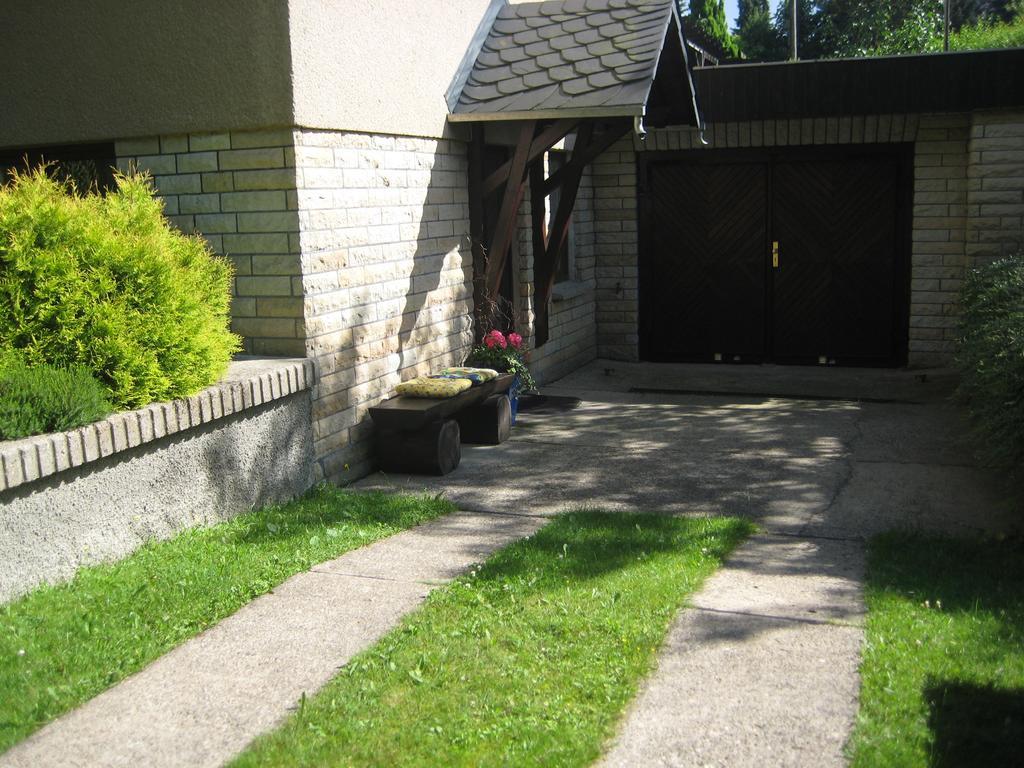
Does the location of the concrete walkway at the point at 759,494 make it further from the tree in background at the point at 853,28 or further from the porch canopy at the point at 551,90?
the tree in background at the point at 853,28

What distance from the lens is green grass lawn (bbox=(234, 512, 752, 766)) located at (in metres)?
3.58

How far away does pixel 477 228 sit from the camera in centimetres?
912

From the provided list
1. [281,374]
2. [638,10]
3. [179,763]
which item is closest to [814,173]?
[638,10]

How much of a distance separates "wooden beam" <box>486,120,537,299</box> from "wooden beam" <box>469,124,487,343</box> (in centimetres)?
9

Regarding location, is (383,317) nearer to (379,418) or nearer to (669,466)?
(379,418)

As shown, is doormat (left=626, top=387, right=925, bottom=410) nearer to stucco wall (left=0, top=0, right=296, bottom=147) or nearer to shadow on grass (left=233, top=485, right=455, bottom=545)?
shadow on grass (left=233, top=485, right=455, bottom=545)

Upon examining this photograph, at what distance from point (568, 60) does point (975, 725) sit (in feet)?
20.9

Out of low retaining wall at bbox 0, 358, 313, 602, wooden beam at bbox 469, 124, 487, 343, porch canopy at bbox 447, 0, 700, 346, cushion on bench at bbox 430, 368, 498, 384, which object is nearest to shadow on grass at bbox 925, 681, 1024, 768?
low retaining wall at bbox 0, 358, 313, 602

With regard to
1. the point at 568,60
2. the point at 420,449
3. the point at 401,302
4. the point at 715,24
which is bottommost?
the point at 420,449

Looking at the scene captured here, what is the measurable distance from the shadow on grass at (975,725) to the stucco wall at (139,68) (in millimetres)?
4739

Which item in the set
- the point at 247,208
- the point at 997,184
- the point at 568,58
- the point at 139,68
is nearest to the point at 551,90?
the point at 568,58

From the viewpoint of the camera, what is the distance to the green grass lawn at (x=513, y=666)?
3576mm

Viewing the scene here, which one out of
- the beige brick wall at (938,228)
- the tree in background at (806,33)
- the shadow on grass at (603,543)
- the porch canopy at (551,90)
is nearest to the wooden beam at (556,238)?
the porch canopy at (551,90)

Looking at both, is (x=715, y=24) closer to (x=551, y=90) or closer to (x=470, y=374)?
(x=551, y=90)
